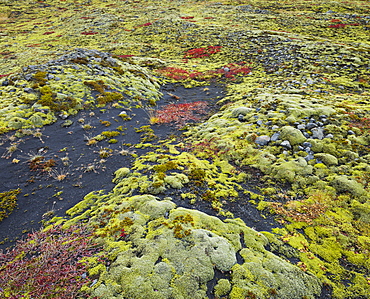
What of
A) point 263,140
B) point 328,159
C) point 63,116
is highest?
point 63,116

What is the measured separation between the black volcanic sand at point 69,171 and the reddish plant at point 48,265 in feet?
4.39

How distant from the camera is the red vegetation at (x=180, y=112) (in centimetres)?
1941

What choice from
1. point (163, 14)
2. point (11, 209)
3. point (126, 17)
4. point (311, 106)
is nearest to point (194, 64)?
point (311, 106)

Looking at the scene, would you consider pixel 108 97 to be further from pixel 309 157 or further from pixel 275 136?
pixel 309 157

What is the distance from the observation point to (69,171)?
1223cm

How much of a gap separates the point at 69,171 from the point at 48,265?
22.8ft

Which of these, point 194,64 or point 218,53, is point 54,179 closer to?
point 194,64

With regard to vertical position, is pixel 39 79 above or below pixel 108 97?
above

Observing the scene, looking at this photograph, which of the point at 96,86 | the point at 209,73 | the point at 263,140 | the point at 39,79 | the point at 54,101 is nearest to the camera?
the point at 263,140

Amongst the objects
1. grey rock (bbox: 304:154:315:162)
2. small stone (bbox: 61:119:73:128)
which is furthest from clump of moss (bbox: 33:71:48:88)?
grey rock (bbox: 304:154:315:162)

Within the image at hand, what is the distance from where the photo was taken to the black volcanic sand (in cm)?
907

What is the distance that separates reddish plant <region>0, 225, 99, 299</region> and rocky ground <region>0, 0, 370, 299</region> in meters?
0.06

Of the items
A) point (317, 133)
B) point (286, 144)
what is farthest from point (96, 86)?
point (317, 133)

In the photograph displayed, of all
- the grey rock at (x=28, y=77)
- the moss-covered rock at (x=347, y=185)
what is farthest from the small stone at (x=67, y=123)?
the moss-covered rock at (x=347, y=185)
